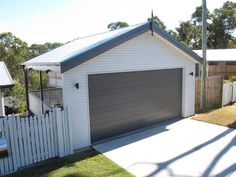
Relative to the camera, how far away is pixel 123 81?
30.7 feet

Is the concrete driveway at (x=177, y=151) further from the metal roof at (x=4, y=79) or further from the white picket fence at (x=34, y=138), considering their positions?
the metal roof at (x=4, y=79)

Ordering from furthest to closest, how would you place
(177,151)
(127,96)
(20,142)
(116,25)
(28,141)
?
1. (116,25)
2. (127,96)
3. (177,151)
4. (28,141)
5. (20,142)

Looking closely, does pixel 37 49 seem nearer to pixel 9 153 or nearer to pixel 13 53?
pixel 13 53

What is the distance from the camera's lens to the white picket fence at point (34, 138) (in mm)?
6672

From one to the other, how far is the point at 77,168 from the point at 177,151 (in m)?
3.20

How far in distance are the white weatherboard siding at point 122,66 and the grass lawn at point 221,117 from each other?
34.6 inches

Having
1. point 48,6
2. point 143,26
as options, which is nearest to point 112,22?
point 48,6

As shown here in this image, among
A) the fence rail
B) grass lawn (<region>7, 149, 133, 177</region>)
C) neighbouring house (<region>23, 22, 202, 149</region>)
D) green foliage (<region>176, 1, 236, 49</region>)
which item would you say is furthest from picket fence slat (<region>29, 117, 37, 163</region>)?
green foliage (<region>176, 1, 236, 49</region>)

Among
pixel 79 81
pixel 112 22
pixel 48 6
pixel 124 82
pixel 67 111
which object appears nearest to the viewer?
pixel 67 111

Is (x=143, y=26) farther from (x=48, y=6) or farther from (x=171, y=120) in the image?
(x=48, y=6)

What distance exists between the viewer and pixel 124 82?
9.40 m

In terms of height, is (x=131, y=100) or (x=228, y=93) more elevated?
(x=131, y=100)

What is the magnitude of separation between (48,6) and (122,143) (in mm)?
8216

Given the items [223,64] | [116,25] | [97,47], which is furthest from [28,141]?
[116,25]
